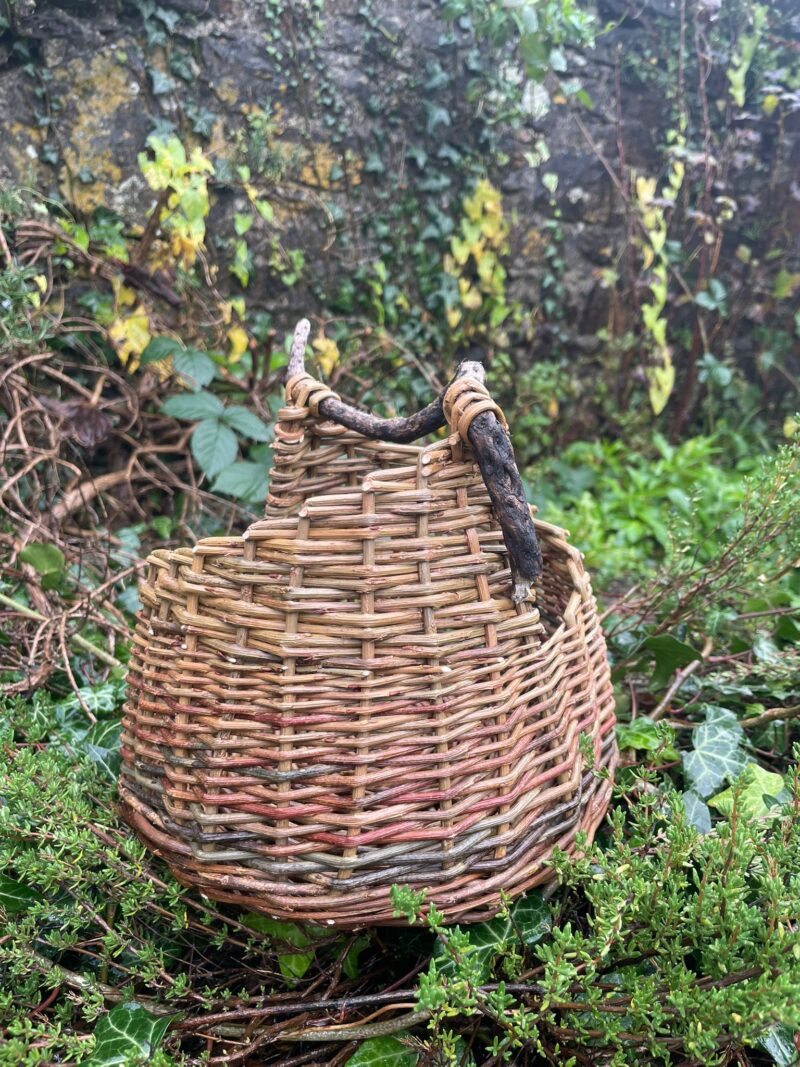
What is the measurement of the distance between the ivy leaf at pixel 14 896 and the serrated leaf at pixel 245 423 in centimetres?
123

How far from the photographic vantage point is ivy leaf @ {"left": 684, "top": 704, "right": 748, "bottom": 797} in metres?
1.11

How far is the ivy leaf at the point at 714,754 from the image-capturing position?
1108mm

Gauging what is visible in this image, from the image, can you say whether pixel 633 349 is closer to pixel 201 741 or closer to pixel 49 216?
pixel 49 216

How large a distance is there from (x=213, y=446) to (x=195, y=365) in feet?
0.85

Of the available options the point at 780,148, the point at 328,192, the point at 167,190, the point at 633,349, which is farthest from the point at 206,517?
the point at 780,148

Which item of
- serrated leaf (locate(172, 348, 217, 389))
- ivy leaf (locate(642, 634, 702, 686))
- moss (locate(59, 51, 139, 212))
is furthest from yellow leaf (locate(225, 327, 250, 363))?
ivy leaf (locate(642, 634, 702, 686))

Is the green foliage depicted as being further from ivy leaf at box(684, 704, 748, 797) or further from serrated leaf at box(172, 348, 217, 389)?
serrated leaf at box(172, 348, 217, 389)

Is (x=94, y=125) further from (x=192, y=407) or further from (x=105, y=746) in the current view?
(x=105, y=746)

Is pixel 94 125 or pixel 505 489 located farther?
pixel 94 125

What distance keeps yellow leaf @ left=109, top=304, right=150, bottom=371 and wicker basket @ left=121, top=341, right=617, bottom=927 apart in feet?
4.61

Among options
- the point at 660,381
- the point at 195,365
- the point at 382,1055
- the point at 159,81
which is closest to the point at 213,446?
the point at 195,365

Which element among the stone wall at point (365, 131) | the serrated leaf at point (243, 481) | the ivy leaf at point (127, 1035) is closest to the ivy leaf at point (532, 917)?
the ivy leaf at point (127, 1035)

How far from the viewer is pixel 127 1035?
755 mm

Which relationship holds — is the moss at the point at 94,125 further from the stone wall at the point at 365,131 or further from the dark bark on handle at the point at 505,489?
the dark bark on handle at the point at 505,489
